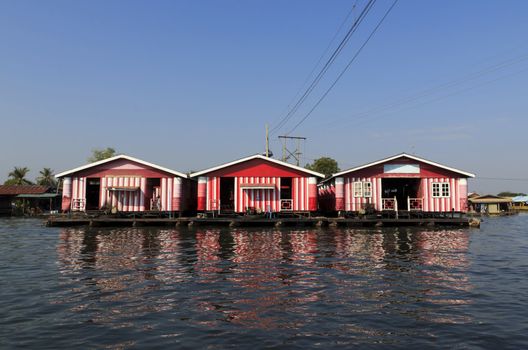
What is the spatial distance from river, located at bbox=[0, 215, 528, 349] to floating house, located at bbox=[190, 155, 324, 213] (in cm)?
1402

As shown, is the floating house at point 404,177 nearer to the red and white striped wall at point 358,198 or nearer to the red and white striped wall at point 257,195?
the red and white striped wall at point 358,198

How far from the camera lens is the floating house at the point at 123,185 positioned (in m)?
30.4

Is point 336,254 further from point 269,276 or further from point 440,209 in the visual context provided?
point 440,209

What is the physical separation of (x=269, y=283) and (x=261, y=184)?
20.4 meters

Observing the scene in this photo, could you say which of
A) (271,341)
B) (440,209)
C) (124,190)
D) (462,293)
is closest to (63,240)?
(124,190)

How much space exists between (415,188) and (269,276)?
26251 mm

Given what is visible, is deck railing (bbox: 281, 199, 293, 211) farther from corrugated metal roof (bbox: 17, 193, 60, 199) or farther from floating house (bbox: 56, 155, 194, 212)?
corrugated metal roof (bbox: 17, 193, 60, 199)

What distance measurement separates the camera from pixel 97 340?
253 inches

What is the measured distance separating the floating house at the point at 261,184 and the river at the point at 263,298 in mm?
14016

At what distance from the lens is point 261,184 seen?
30.7m

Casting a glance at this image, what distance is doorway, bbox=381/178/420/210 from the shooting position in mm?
34375

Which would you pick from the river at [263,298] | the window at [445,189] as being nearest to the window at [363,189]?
the window at [445,189]

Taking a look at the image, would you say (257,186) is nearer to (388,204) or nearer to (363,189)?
(363,189)

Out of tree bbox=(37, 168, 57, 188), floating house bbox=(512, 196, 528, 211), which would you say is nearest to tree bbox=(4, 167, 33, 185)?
tree bbox=(37, 168, 57, 188)
